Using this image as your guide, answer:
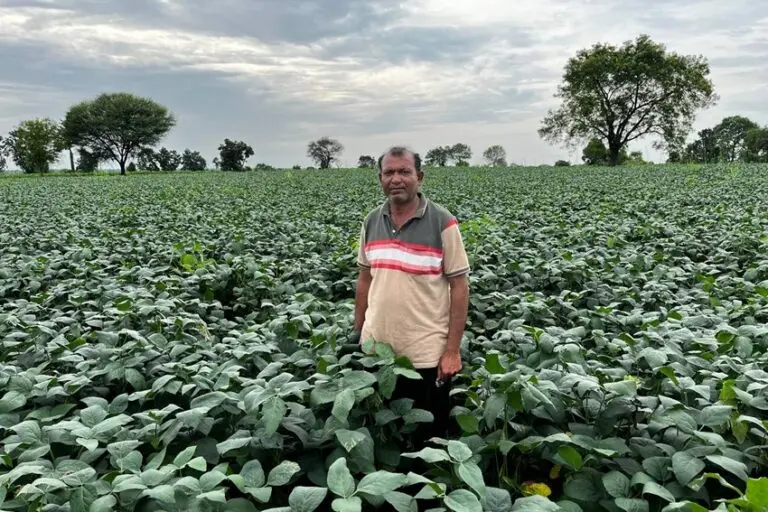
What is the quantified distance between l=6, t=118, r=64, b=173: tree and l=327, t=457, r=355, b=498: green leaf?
8578 cm

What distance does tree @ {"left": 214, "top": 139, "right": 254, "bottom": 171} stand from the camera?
211 ft

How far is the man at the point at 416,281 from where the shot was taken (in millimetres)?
2883

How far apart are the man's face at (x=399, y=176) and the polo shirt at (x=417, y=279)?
0.12 metres

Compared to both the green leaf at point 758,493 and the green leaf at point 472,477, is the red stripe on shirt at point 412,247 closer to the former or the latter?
the green leaf at point 472,477

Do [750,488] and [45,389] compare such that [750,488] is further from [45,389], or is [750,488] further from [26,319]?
[26,319]

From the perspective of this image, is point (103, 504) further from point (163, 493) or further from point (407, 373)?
point (407, 373)

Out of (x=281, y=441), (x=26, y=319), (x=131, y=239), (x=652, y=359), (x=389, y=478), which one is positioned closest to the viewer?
(x=389, y=478)

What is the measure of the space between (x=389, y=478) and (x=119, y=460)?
98cm

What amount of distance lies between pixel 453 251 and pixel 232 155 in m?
64.8

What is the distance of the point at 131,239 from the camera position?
8.27 metres

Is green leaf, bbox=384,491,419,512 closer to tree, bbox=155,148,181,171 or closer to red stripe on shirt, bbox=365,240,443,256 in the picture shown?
red stripe on shirt, bbox=365,240,443,256

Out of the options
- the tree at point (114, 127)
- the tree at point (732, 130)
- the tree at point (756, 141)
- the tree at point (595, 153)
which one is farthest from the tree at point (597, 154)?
the tree at point (114, 127)

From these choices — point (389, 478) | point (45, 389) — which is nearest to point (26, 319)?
point (45, 389)

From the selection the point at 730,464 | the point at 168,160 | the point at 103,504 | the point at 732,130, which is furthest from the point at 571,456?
A: the point at 732,130
